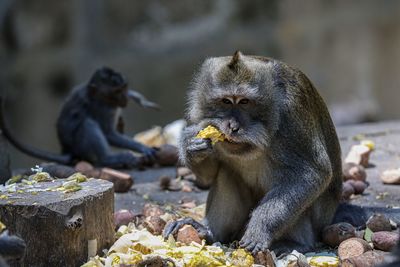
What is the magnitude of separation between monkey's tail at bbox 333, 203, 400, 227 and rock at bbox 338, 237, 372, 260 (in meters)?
0.77

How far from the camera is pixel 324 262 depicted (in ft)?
18.6

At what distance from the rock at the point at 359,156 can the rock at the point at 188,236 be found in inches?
115

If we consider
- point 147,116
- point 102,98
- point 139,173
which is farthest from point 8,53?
point 139,173

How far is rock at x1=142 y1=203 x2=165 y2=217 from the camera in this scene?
22.6 feet

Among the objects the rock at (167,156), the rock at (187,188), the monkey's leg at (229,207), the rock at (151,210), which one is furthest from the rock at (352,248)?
the rock at (167,156)

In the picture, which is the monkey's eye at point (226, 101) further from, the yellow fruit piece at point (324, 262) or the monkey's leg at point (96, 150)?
the monkey's leg at point (96, 150)

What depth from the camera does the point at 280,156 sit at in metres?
6.05

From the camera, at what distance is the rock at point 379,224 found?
6281mm

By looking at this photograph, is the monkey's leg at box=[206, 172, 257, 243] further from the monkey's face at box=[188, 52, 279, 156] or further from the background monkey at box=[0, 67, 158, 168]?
the background monkey at box=[0, 67, 158, 168]

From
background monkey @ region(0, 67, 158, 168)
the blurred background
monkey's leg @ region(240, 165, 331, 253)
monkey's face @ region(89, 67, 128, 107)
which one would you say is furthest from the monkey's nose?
the blurred background

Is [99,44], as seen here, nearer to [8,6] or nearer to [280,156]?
[8,6]

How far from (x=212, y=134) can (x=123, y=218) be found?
50.8 inches

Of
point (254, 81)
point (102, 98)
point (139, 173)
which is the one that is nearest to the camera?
point (254, 81)

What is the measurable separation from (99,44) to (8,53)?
226cm
